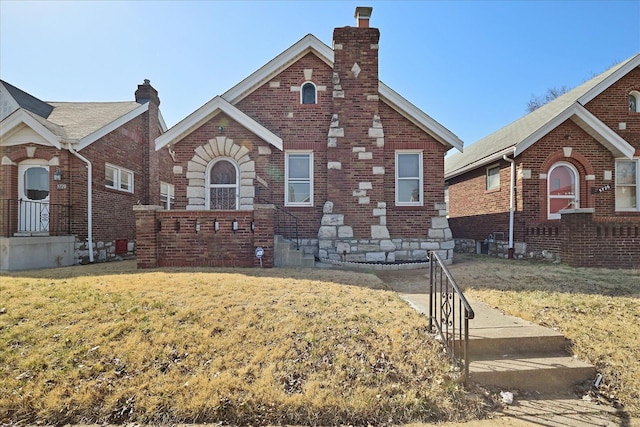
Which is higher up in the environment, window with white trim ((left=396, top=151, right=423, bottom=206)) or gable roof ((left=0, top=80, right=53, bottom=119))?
gable roof ((left=0, top=80, right=53, bottom=119))

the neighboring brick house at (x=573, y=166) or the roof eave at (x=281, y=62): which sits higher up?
the roof eave at (x=281, y=62)

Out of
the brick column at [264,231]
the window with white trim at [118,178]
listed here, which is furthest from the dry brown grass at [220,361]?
the window with white trim at [118,178]

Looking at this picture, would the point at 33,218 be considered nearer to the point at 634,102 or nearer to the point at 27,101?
the point at 27,101

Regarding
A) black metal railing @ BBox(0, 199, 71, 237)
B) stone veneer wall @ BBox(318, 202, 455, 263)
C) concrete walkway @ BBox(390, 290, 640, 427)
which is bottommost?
concrete walkway @ BBox(390, 290, 640, 427)

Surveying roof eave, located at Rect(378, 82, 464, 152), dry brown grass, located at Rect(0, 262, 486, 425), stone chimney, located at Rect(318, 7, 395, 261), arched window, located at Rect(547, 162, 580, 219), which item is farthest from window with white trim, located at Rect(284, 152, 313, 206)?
arched window, located at Rect(547, 162, 580, 219)

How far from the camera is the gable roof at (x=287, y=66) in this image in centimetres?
1041

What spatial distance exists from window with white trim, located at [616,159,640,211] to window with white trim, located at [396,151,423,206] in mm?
7820

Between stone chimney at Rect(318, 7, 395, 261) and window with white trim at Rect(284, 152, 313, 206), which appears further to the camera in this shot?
window with white trim at Rect(284, 152, 313, 206)

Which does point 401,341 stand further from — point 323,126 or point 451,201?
point 451,201

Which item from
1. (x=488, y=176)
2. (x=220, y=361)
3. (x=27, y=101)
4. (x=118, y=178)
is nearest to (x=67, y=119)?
(x=27, y=101)

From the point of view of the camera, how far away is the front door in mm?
10875

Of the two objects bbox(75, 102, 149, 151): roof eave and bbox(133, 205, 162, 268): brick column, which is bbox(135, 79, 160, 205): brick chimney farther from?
bbox(133, 205, 162, 268): brick column

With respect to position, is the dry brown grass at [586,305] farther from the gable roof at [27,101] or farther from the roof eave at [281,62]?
the gable roof at [27,101]

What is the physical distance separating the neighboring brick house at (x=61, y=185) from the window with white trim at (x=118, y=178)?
0.04 meters
